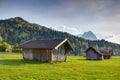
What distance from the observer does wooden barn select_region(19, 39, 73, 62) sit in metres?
50.4

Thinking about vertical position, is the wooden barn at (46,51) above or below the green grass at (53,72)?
above

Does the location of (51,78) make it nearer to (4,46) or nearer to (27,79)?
(27,79)

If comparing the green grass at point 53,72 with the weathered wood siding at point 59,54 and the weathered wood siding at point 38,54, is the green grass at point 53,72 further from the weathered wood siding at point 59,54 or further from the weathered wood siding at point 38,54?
the weathered wood siding at point 59,54

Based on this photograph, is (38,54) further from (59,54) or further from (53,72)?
(53,72)

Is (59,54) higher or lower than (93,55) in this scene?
higher

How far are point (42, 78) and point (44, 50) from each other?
85.3 ft

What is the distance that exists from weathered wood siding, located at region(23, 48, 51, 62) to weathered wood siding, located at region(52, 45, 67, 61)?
163 centimetres

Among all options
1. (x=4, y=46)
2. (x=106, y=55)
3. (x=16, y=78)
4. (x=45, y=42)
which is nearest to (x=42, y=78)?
(x=16, y=78)

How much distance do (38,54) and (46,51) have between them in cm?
242

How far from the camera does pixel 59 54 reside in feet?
178

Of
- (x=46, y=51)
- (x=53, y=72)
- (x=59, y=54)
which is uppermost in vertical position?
(x=46, y=51)

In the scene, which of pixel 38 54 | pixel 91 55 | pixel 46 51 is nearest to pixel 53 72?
pixel 46 51

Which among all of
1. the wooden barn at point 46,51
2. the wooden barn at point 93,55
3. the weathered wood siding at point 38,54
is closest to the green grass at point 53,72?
the wooden barn at point 46,51

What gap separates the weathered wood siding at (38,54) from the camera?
50.7 metres
